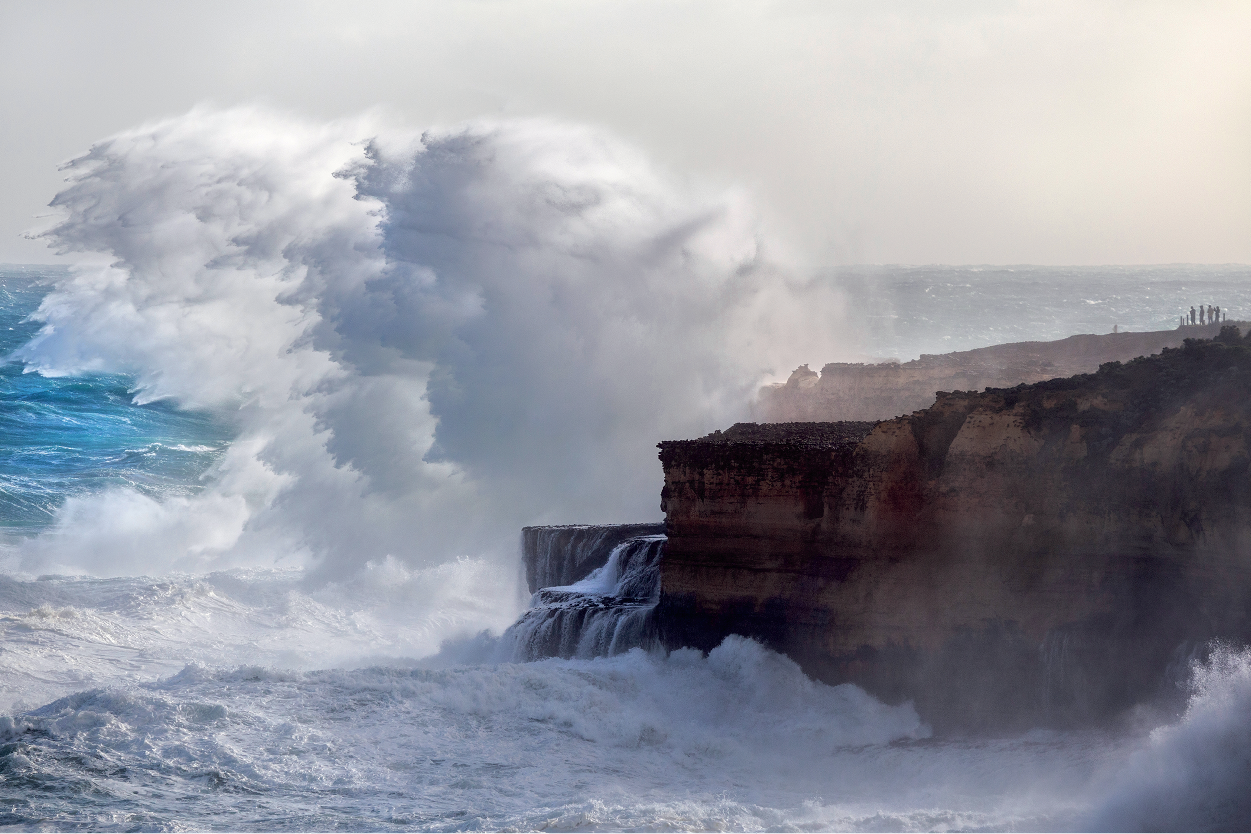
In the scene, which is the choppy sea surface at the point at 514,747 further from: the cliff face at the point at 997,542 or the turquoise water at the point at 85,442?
the turquoise water at the point at 85,442

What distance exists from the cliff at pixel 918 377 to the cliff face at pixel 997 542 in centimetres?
1363

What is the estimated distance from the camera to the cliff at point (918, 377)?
29062mm

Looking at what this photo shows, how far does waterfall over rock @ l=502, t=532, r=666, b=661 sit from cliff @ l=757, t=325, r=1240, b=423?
986cm

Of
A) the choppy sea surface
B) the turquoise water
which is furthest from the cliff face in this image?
the turquoise water

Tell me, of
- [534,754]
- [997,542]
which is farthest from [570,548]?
[997,542]

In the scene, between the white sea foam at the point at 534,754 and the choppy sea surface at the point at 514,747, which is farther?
the white sea foam at the point at 534,754

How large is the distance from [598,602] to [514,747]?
4239 millimetres

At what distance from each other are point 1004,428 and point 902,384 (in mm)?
16282

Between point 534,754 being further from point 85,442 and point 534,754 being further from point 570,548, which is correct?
point 85,442

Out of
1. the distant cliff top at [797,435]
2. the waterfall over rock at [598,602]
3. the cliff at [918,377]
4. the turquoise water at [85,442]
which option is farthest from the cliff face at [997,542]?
the turquoise water at [85,442]

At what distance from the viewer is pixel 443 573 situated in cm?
2645

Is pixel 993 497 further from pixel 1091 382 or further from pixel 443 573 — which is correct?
pixel 443 573

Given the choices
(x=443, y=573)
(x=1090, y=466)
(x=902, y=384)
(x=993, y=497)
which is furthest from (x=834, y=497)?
(x=902, y=384)

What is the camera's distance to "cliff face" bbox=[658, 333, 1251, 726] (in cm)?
1317
